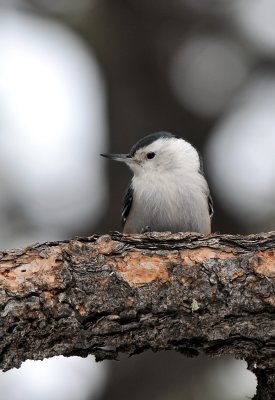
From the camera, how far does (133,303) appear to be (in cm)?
332

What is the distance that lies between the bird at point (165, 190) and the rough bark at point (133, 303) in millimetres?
1443

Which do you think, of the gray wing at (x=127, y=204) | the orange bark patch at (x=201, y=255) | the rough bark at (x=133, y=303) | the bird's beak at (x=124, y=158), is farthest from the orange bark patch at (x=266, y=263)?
the bird's beak at (x=124, y=158)

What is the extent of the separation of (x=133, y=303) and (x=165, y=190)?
1775 mm

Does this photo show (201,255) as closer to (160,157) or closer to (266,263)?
(266,263)

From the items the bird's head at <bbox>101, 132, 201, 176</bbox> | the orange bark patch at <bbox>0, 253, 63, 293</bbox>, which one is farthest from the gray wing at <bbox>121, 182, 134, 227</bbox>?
the orange bark patch at <bbox>0, 253, 63, 293</bbox>

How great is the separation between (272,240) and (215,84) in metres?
3.13

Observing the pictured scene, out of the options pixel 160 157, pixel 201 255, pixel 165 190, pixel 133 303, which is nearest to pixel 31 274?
pixel 133 303

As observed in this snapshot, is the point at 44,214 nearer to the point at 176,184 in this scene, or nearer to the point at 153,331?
the point at 176,184

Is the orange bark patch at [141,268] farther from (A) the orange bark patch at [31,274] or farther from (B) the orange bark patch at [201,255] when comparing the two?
(A) the orange bark patch at [31,274]

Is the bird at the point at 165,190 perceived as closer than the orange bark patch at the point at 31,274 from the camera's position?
No

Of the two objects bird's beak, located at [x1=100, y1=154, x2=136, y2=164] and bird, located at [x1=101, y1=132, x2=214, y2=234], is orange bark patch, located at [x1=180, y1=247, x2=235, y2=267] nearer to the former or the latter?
bird, located at [x1=101, y1=132, x2=214, y2=234]

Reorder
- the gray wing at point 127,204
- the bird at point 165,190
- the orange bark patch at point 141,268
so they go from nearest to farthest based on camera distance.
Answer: the orange bark patch at point 141,268
the bird at point 165,190
the gray wing at point 127,204

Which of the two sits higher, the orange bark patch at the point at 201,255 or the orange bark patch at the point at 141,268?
the orange bark patch at the point at 201,255

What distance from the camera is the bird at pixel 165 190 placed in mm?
4930
